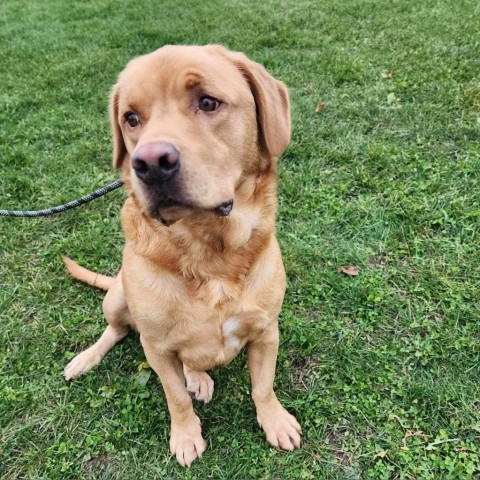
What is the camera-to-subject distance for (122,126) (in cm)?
239

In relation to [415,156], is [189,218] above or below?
above

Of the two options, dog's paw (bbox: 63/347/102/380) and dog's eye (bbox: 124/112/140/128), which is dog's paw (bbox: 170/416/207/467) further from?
dog's eye (bbox: 124/112/140/128)

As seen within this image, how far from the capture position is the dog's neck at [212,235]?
2307mm

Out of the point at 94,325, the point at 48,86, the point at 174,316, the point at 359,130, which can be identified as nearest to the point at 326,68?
the point at 359,130

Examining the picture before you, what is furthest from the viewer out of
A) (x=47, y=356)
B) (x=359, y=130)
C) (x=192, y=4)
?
(x=192, y=4)

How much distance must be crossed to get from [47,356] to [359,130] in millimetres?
3545

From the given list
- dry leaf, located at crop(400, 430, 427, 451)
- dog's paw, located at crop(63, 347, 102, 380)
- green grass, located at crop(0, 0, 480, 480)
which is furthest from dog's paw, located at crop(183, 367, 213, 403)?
dry leaf, located at crop(400, 430, 427, 451)

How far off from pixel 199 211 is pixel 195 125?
0.37 metres

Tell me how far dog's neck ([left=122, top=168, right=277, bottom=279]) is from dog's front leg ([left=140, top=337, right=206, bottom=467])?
1.88ft

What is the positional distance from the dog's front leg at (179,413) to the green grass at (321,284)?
0.09 metres

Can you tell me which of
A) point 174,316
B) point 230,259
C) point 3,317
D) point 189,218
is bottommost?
point 3,317

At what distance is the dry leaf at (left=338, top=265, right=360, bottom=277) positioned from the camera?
Result: 3664mm

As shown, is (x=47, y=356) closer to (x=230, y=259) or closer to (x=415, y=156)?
(x=230, y=259)

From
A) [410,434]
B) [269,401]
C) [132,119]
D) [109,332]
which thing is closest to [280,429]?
[269,401]
